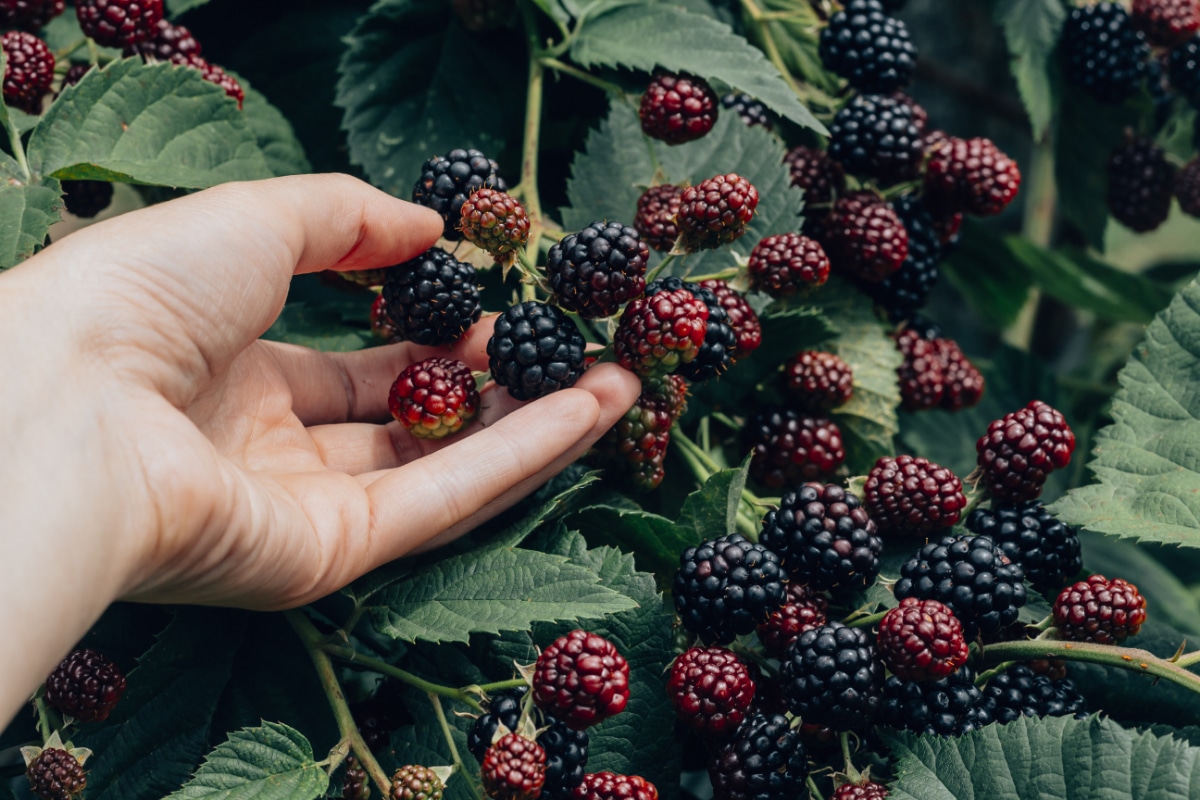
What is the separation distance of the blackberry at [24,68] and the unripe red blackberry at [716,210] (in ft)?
3.00

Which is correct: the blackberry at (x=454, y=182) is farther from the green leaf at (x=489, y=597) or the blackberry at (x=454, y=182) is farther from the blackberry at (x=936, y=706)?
the blackberry at (x=936, y=706)

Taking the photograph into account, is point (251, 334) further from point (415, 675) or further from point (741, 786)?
point (741, 786)

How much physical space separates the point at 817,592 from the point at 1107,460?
1.48ft

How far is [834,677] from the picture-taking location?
39.3 inches

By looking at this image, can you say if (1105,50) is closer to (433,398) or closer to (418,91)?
(418,91)

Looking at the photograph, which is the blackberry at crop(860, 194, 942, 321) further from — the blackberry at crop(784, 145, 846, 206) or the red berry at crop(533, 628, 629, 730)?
the red berry at crop(533, 628, 629, 730)

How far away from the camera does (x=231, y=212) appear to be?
1.07 meters

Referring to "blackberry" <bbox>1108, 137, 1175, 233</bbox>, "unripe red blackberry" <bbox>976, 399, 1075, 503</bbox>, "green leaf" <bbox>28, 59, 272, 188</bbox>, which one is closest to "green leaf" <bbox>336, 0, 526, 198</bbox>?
"green leaf" <bbox>28, 59, 272, 188</bbox>

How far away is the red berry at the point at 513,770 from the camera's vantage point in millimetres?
884

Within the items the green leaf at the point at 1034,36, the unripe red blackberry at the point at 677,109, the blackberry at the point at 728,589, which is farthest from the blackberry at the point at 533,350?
the green leaf at the point at 1034,36

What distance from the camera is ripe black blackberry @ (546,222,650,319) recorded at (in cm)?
108

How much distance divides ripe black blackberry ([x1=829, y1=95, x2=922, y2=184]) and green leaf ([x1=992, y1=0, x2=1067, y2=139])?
1.27ft

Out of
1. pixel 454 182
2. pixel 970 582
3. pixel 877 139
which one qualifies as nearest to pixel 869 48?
pixel 877 139

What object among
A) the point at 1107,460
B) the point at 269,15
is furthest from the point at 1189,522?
the point at 269,15
